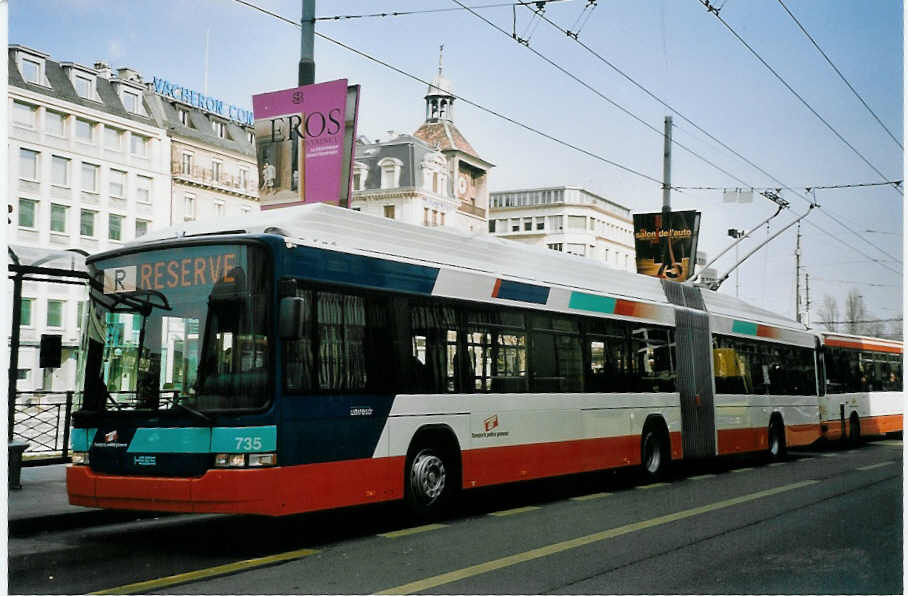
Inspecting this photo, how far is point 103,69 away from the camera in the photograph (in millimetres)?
50781

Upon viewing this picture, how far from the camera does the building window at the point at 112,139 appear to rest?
169 feet

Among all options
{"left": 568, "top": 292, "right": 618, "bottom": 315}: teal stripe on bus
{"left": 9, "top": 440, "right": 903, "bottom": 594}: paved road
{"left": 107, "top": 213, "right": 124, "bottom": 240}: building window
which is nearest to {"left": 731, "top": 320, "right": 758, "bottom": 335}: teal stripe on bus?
{"left": 568, "top": 292, "right": 618, "bottom": 315}: teal stripe on bus

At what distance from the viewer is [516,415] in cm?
1244

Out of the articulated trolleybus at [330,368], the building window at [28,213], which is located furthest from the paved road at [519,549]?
the building window at [28,213]

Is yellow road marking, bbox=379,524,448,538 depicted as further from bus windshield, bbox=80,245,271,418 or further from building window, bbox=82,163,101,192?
building window, bbox=82,163,101,192

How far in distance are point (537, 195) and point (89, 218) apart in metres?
26.8

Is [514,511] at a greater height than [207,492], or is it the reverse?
[207,492]

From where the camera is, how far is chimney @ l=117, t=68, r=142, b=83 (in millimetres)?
54469

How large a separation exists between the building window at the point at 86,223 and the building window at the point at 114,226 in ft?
3.49

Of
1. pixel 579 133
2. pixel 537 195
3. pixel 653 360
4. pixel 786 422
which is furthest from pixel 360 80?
pixel 537 195

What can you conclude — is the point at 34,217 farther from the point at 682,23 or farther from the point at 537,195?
the point at 682,23

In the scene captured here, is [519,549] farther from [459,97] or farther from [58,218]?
[58,218]

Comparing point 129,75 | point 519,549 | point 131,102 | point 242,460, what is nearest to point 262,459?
point 242,460

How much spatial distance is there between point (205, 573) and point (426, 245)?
460 centimetres
